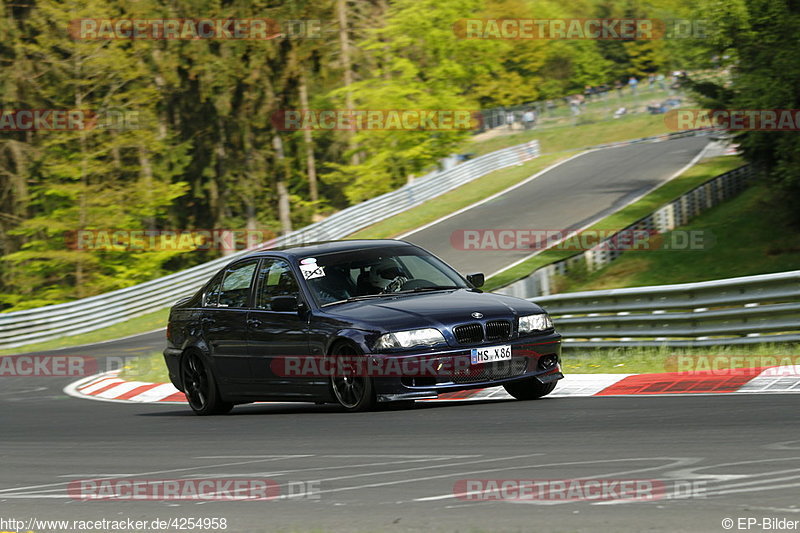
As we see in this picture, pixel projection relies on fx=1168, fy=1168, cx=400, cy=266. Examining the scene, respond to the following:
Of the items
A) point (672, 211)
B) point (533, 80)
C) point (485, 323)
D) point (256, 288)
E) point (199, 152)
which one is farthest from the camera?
point (533, 80)

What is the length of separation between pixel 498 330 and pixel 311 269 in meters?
1.97

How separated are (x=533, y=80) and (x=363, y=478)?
87474 millimetres

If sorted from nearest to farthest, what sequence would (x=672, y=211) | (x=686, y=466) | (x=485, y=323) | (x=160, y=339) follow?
1. (x=686, y=466)
2. (x=485, y=323)
3. (x=160, y=339)
4. (x=672, y=211)

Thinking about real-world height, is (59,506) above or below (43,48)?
below

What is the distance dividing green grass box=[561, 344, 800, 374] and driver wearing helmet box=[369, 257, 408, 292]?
2788 mm

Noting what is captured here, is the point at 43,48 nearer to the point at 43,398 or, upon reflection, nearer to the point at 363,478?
the point at 43,398

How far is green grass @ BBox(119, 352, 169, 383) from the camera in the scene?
669 inches

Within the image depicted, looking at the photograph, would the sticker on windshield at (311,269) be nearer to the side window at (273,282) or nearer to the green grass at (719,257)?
the side window at (273,282)

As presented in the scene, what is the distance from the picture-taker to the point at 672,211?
34.2m

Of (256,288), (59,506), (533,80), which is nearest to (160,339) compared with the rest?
(256,288)

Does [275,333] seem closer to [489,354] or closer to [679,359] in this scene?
[489,354]

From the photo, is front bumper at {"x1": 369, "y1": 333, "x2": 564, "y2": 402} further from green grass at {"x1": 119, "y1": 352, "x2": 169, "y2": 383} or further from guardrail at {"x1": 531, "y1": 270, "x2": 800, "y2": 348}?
green grass at {"x1": 119, "y1": 352, "x2": 169, "y2": 383}

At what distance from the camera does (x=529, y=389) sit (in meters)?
10.1

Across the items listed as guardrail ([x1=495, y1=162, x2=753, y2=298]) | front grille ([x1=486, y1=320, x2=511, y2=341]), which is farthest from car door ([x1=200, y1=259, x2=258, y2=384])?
guardrail ([x1=495, y1=162, x2=753, y2=298])
